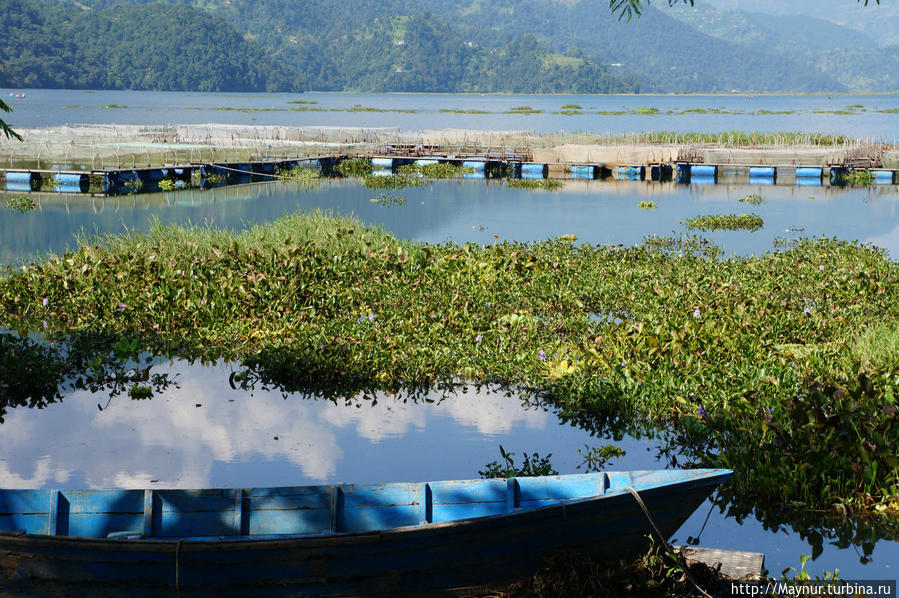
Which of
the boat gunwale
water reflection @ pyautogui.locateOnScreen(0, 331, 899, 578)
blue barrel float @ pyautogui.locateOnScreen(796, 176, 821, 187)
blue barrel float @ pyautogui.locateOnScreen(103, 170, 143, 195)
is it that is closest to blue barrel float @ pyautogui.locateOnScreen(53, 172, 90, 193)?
blue barrel float @ pyautogui.locateOnScreen(103, 170, 143, 195)

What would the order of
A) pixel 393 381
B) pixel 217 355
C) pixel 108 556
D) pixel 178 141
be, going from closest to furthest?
pixel 108 556 → pixel 393 381 → pixel 217 355 → pixel 178 141

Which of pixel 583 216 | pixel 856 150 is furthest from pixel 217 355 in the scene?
pixel 856 150

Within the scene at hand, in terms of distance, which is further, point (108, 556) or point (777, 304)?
point (777, 304)

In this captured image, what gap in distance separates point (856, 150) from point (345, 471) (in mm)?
47256

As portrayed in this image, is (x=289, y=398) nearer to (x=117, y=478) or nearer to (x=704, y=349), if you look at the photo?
(x=117, y=478)

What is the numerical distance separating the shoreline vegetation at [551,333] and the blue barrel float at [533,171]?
30393 mm

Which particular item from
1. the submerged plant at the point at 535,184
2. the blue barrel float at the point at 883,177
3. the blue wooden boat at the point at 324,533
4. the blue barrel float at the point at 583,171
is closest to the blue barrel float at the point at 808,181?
the blue barrel float at the point at 883,177

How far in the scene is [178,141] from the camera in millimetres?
58844

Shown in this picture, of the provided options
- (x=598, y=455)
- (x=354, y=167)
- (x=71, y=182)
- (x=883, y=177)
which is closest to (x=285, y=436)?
(x=598, y=455)

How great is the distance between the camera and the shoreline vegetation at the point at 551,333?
32.0 feet

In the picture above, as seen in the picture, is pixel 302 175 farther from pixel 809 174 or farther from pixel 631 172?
pixel 809 174

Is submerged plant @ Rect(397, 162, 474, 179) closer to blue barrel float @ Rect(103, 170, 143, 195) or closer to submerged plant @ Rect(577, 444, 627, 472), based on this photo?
blue barrel float @ Rect(103, 170, 143, 195)

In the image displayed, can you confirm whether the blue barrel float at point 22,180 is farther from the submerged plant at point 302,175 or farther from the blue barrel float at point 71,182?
the submerged plant at point 302,175

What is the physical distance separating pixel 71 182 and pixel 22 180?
95.0 inches
